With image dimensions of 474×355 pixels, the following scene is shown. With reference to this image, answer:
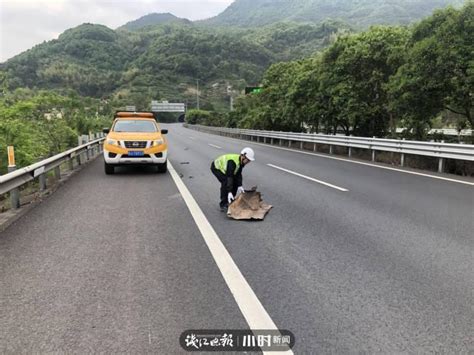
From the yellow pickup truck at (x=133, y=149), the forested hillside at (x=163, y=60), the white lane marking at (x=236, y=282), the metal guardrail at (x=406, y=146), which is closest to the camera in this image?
the white lane marking at (x=236, y=282)

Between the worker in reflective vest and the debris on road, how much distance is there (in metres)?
0.16

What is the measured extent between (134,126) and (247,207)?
7.51 meters

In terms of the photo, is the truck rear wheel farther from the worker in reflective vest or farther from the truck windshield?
the worker in reflective vest

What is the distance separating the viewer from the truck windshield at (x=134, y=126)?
13.4m

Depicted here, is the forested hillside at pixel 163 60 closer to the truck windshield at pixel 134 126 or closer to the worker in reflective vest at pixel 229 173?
the truck windshield at pixel 134 126

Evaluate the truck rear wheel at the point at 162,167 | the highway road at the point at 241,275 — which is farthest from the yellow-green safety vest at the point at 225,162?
the truck rear wheel at the point at 162,167

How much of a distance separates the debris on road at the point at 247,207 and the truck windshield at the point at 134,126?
7.12m

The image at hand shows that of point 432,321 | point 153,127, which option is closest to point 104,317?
point 432,321

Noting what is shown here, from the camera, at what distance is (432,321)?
3504 millimetres

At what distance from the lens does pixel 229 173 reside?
24.4ft

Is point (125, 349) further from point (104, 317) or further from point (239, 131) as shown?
point (239, 131)

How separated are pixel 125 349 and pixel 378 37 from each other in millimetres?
23288

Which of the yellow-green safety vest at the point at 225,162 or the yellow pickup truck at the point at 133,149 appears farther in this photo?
the yellow pickup truck at the point at 133,149

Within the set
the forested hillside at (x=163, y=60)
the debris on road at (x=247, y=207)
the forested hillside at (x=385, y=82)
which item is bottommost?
the debris on road at (x=247, y=207)
